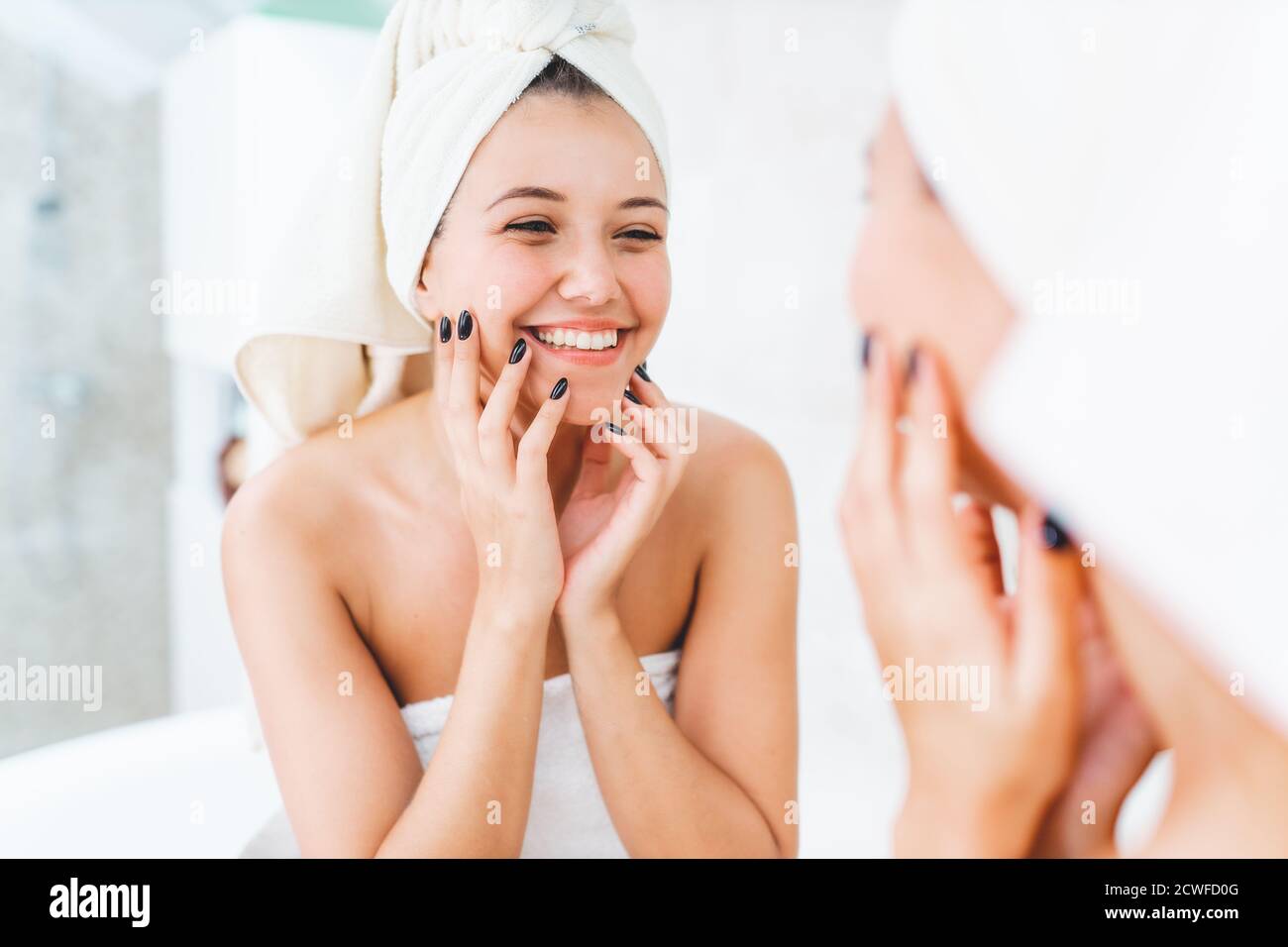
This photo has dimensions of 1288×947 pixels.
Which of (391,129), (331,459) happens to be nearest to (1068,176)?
(391,129)

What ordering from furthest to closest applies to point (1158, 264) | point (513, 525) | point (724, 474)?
point (724, 474)
point (513, 525)
point (1158, 264)

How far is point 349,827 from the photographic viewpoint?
73 centimetres

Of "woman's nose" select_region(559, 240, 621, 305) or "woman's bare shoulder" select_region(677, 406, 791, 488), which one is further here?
"woman's bare shoulder" select_region(677, 406, 791, 488)

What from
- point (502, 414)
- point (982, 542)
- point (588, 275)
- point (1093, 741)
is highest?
point (588, 275)

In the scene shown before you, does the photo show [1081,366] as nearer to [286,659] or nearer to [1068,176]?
[1068,176]

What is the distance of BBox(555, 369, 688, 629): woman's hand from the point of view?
2.44ft

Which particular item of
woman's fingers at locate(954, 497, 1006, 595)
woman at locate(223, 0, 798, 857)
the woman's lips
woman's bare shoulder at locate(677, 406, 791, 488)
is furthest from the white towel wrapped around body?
woman's fingers at locate(954, 497, 1006, 595)

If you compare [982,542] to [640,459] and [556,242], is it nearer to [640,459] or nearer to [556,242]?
[640,459]

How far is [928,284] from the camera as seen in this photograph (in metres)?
0.62

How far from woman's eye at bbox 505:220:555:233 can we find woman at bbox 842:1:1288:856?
0.24 metres

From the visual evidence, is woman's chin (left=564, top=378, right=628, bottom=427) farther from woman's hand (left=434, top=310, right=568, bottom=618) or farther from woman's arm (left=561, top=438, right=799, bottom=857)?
woman's arm (left=561, top=438, right=799, bottom=857)

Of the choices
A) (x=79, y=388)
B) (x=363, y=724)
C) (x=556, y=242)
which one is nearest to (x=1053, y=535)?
(x=556, y=242)

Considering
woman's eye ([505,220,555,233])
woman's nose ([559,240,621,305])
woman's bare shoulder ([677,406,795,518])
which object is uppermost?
woman's eye ([505,220,555,233])

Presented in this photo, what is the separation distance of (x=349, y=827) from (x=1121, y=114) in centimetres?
72
